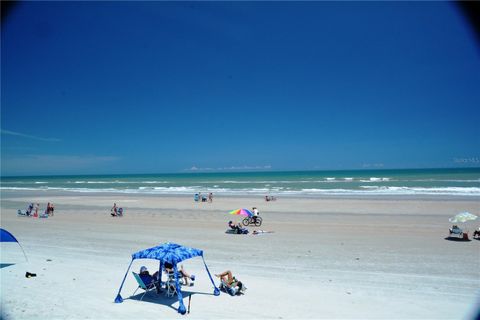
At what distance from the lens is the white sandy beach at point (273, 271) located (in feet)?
25.0

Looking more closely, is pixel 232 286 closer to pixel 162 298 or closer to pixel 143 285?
pixel 162 298

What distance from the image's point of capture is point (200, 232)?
17.4m

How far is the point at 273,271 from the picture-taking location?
10555 mm

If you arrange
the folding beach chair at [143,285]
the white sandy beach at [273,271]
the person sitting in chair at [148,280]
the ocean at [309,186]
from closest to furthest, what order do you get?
1. the white sandy beach at [273,271]
2. the folding beach chair at [143,285]
3. the person sitting in chair at [148,280]
4. the ocean at [309,186]

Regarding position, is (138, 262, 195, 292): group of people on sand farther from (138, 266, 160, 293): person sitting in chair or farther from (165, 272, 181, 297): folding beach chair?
(165, 272, 181, 297): folding beach chair

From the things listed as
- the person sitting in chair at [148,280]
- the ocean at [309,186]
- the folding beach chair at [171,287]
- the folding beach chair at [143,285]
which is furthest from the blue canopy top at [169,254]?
the ocean at [309,186]

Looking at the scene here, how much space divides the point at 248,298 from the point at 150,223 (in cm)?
1381

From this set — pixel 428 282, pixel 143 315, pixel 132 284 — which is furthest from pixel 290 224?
pixel 143 315

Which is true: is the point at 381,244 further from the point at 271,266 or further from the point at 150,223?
the point at 150,223

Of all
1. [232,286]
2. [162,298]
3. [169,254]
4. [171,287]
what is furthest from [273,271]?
[169,254]

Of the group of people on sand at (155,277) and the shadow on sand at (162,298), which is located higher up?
the group of people on sand at (155,277)

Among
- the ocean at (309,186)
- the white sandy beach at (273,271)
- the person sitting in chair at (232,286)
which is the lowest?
the white sandy beach at (273,271)

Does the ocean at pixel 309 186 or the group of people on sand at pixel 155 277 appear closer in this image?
the group of people on sand at pixel 155 277

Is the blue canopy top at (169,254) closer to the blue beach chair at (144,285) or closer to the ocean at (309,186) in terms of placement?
the blue beach chair at (144,285)
